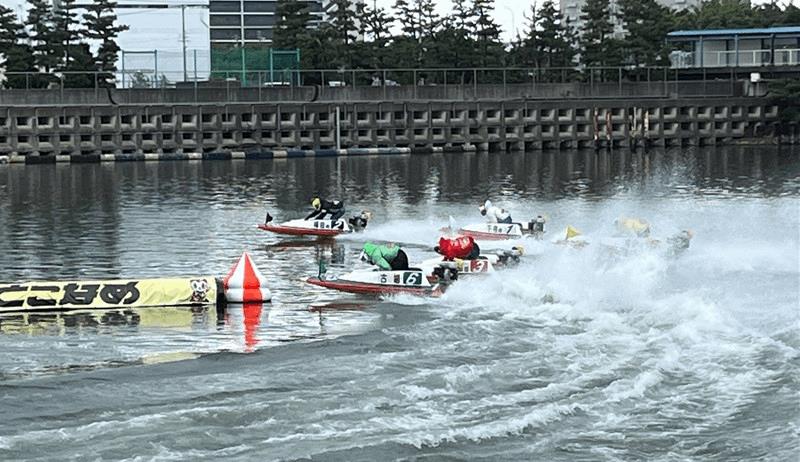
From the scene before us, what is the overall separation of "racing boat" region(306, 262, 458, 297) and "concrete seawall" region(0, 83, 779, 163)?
233ft

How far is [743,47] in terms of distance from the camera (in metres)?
Answer: 124

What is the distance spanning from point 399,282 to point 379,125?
76.1 metres

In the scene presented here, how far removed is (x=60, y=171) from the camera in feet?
327

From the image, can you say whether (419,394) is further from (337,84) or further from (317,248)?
(337,84)

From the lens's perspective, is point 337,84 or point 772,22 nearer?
point 337,84

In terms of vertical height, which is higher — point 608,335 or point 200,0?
point 200,0

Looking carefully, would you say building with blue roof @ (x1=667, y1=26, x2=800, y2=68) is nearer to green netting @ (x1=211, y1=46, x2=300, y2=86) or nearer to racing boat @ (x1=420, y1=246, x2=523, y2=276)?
green netting @ (x1=211, y1=46, x2=300, y2=86)

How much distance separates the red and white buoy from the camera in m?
39.8

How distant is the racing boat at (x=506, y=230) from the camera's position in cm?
5319

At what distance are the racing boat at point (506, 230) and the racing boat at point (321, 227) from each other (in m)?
5.04

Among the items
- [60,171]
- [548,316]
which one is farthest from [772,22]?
[548,316]

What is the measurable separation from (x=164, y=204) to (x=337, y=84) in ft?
173

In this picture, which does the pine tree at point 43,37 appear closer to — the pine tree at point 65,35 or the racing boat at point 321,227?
the pine tree at point 65,35

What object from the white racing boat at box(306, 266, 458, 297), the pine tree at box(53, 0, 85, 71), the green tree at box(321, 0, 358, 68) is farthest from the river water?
the green tree at box(321, 0, 358, 68)
